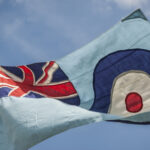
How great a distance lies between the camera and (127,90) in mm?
7230

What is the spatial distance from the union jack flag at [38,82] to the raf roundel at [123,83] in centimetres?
59

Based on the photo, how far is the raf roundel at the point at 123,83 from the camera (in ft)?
22.8

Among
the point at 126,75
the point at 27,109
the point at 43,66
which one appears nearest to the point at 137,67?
the point at 126,75

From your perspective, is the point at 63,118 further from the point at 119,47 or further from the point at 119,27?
the point at 119,27

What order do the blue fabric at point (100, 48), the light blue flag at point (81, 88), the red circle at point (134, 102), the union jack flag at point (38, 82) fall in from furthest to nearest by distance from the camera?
the blue fabric at point (100, 48) < the union jack flag at point (38, 82) < the red circle at point (134, 102) < the light blue flag at point (81, 88)

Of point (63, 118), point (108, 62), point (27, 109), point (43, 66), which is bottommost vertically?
point (63, 118)

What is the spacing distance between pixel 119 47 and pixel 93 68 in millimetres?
780

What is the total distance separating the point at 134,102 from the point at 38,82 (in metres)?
2.23

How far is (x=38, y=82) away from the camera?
792 centimetres

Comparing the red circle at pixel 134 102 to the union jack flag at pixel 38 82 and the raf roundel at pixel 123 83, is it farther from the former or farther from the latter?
the union jack flag at pixel 38 82

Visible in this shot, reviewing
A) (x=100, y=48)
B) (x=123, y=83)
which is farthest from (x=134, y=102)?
(x=100, y=48)

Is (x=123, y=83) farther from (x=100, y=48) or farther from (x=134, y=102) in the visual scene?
(x=100, y=48)

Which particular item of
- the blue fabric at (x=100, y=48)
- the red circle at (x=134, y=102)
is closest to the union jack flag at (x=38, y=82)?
the blue fabric at (x=100, y=48)

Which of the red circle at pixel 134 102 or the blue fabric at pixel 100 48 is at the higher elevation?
the blue fabric at pixel 100 48
